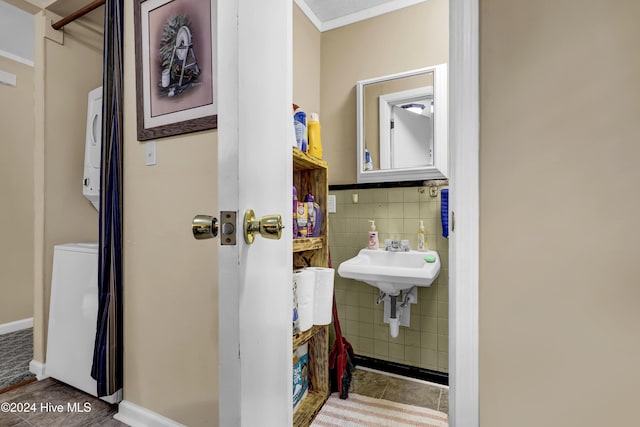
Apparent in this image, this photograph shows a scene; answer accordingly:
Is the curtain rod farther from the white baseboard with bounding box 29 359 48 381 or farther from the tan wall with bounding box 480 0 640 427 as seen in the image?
the white baseboard with bounding box 29 359 48 381

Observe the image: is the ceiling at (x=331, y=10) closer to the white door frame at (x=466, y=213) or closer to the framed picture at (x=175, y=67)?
the framed picture at (x=175, y=67)

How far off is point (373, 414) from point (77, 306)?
1.63m

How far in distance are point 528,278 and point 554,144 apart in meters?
0.38

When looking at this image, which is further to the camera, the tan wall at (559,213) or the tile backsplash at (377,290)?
the tile backsplash at (377,290)

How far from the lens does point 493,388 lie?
2.77 feet

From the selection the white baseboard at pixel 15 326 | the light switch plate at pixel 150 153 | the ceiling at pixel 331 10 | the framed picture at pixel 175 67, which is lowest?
the white baseboard at pixel 15 326

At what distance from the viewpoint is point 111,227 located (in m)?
1.28

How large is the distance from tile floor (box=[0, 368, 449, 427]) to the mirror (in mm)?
1262

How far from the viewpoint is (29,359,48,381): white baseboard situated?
64.4 inches

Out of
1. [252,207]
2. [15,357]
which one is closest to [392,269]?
[252,207]

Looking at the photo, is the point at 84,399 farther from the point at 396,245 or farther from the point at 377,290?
the point at 396,245

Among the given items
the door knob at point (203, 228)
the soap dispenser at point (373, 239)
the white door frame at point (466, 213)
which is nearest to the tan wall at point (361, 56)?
the soap dispenser at point (373, 239)

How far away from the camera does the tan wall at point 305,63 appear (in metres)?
1.76

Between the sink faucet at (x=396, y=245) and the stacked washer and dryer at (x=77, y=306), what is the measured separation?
160 centimetres
